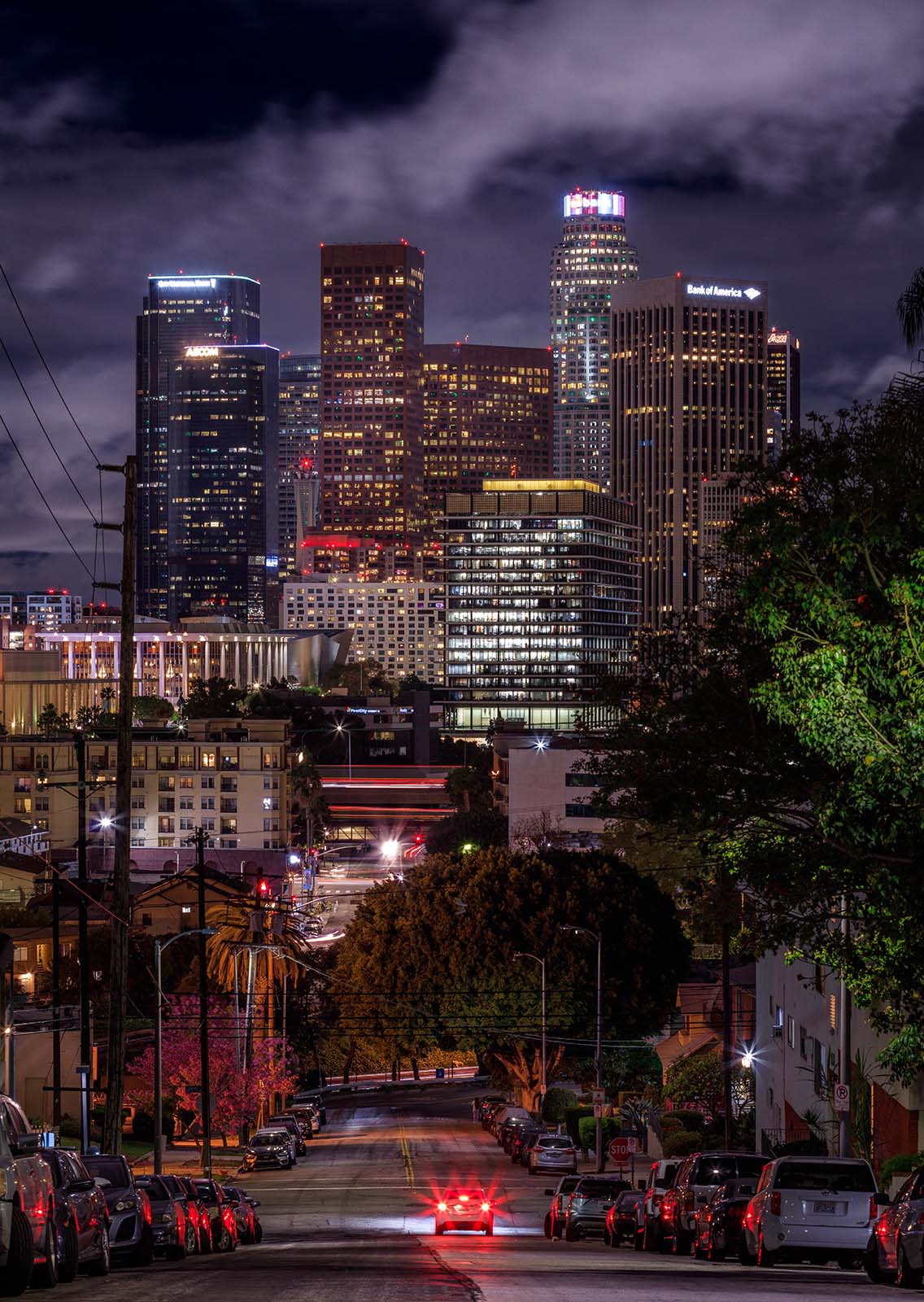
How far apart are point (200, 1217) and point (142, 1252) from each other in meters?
4.88

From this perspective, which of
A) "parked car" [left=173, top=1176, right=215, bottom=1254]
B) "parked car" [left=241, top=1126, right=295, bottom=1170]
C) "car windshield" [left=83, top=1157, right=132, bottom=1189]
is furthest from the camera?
"parked car" [left=241, top=1126, right=295, bottom=1170]

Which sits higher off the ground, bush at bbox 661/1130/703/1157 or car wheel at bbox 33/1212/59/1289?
car wheel at bbox 33/1212/59/1289

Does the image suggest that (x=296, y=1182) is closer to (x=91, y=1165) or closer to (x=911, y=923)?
(x=91, y=1165)

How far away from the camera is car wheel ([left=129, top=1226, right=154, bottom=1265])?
22.6 metres

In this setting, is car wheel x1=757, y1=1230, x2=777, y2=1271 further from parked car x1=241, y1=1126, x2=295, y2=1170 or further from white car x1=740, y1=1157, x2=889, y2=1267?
parked car x1=241, y1=1126, x2=295, y2=1170

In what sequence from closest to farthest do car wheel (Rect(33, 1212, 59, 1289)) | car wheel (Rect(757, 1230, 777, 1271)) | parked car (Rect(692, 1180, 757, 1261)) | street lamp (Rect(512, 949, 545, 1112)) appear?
car wheel (Rect(33, 1212, 59, 1289)) → car wheel (Rect(757, 1230, 777, 1271)) → parked car (Rect(692, 1180, 757, 1261)) → street lamp (Rect(512, 949, 545, 1112))

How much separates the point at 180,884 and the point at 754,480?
85.7 meters

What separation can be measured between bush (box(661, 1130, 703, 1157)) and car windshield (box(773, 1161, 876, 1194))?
31.2m

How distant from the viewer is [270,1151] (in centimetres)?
5872

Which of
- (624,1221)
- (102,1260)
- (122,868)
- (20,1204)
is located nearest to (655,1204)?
(624,1221)

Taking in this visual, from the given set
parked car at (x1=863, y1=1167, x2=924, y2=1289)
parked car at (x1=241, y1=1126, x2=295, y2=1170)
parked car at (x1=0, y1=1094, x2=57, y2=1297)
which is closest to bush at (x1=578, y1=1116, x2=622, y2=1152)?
parked car at (x1=241, y1=1126, x2=295, y2=1170)

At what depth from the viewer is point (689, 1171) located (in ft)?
95.9

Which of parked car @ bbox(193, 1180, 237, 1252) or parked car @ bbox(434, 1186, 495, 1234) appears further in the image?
parked car @ bbox(434, 1186, 495, 1234)

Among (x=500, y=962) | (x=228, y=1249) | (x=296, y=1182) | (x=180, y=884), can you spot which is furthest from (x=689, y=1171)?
A: (x=180, y=884)
